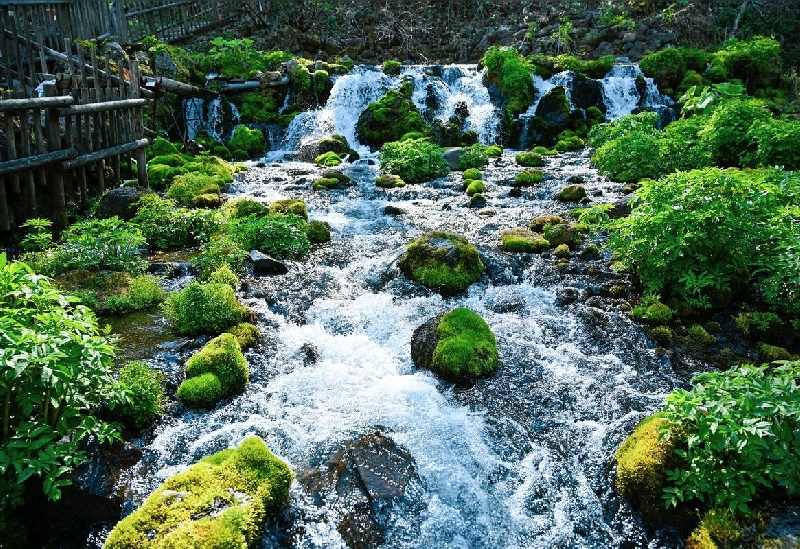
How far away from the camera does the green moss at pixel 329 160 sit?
19.4m

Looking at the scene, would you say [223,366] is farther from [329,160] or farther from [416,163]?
[329,160]

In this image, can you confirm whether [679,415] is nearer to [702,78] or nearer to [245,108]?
[245,108]

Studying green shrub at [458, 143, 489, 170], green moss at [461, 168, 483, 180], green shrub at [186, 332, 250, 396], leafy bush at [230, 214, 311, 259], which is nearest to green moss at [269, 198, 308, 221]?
leafy bush at [230, 214, 311, 259]

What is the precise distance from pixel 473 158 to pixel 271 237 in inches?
374

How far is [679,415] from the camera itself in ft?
16.0

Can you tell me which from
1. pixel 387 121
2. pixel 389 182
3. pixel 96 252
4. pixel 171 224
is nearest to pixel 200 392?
pixel 96 252

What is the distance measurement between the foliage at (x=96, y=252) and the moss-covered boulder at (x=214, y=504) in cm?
517

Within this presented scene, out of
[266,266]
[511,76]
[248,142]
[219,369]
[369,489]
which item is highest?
[511,76]

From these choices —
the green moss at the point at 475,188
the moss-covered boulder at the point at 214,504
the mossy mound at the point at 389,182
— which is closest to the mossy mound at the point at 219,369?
the moss-covered boulder at the point at 214,504

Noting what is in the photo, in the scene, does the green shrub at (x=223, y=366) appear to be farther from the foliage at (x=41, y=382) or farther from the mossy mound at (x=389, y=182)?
the mossy mound at (x=389, y=182)

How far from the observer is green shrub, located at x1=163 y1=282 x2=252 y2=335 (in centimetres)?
780

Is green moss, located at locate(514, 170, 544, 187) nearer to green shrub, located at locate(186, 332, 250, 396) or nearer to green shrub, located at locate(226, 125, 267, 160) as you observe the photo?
green shrub, located at locate(226, 125, 267, 160)

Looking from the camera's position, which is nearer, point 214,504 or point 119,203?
point 214,504

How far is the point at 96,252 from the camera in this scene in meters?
9.12
